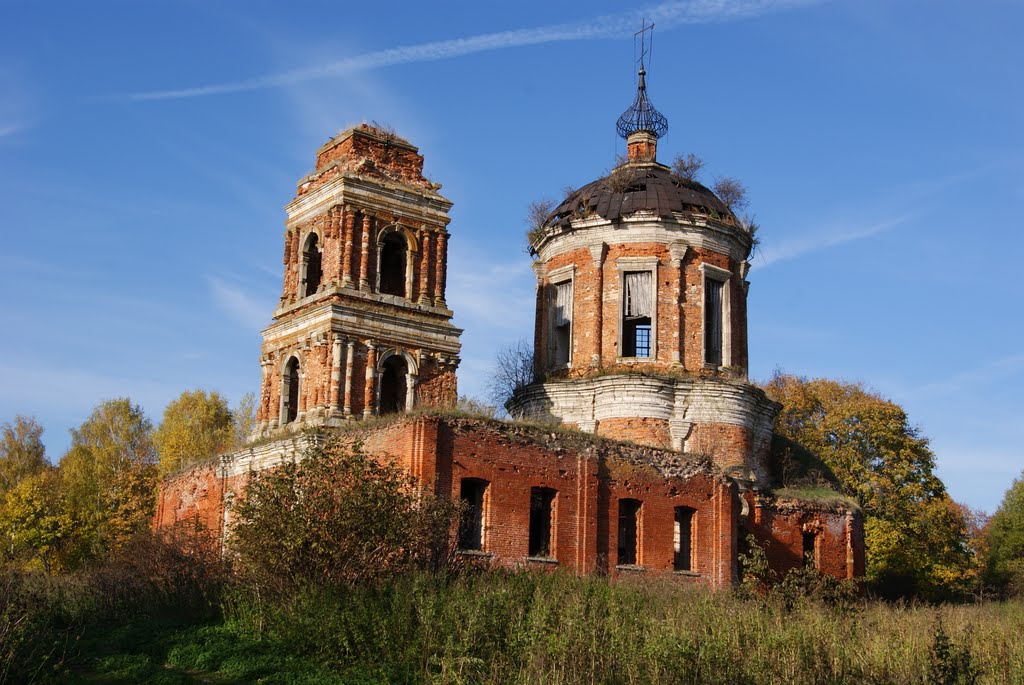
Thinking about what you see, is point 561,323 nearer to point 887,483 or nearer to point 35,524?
point 887,483

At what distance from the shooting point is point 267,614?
18406 mm

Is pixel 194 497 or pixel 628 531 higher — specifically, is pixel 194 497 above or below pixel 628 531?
above

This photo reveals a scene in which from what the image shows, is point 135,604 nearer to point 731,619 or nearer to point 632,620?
point 632,620

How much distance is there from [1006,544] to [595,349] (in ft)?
82.4

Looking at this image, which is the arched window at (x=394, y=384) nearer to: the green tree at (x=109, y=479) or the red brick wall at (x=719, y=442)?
the red brick wall at (x=719, y=442)

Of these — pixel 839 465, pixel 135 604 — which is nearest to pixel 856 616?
pixel 135 604

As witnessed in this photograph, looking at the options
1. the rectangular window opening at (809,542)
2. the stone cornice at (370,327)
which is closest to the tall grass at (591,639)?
the rectangular window opening at (809,542)

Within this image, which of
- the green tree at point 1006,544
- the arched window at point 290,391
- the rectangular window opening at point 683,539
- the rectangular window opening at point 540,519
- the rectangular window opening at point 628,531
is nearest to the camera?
the rectangular window opening at point 540,519

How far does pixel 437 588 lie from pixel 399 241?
14.4 meters

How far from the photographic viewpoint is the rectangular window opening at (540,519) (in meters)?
23.9

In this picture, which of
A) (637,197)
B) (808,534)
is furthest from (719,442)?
(637,197)

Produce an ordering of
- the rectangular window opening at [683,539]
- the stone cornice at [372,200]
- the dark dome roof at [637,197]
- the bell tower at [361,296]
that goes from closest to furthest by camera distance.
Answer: the rectangular window opening at [683,539] → the bell tower at [361,296] → the stone cornice at [372,200] → the dark dome roof at [637,197]

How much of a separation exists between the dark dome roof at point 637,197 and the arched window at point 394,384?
5.72 metres

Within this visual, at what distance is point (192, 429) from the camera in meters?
52.0
